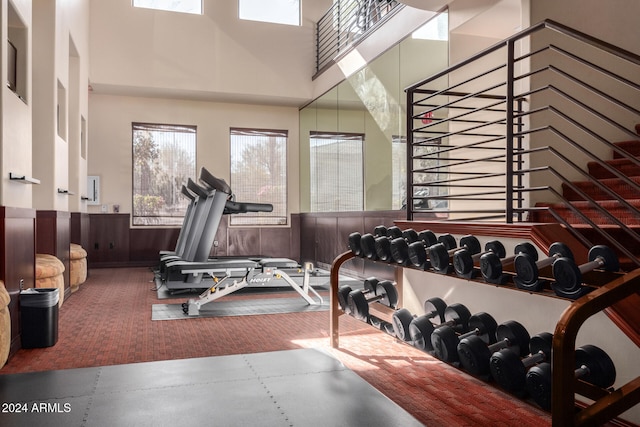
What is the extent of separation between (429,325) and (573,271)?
0.94 meters

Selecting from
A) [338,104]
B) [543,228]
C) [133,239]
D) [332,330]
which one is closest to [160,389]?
[332,330]

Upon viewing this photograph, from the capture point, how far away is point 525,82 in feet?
13.2

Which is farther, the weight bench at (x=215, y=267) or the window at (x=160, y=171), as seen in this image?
the window at (x=160, y=171)

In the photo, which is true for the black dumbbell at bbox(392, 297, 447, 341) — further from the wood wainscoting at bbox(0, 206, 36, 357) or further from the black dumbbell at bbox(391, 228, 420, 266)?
the wood wainscoting at bbox(0, 206, 36, 357)

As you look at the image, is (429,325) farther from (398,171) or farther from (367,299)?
(398,171)

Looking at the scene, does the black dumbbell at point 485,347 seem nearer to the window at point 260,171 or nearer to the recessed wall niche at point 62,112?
the recessed wall niche at point 62,112

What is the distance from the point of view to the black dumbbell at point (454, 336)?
7.59 ft

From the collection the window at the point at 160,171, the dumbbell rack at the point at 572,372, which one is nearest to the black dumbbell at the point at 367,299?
the dumbbell rack at the point at 572,372

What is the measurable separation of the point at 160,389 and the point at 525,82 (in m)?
3.36

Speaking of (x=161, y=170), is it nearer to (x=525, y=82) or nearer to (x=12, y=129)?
(x=12, y=129)

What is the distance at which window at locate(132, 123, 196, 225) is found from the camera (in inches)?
355

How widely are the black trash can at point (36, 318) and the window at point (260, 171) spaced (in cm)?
598

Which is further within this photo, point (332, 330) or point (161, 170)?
point (161, 170)

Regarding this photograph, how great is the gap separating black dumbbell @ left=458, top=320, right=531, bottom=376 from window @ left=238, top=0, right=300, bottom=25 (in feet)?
26.3
